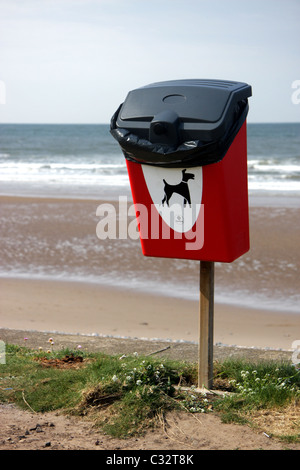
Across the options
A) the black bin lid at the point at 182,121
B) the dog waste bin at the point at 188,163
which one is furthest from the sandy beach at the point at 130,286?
the black bin lid at the point at 182,121

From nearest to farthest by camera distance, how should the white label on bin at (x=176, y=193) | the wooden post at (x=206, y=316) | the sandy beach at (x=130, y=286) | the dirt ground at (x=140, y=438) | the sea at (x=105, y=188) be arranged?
1. the dirt ground at (x=140, y=438)
2. the white label on bin at (x=176, y=193)
3. the wooden post at (x=206, y=316)
4. the sandy beach at (x=130, y=286)
5. the sea at (x=105, y=188)

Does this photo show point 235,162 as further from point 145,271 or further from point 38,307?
point 145,271

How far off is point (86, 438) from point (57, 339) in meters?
1.84

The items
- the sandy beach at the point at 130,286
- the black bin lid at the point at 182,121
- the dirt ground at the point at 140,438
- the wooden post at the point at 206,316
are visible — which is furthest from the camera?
the sandy beach at the point at 130,286

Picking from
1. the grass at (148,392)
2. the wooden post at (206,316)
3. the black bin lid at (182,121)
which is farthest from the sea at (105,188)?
the black bin lid at (182,121)

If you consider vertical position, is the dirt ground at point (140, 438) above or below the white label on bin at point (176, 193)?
below

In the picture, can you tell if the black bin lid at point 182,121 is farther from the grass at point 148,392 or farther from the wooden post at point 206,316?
the grass at point 148,392

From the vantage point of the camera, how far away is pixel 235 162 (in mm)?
3322

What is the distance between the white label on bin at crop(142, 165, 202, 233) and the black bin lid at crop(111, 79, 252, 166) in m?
0.07

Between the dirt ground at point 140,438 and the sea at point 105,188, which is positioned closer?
the dirt ground at point 140,438

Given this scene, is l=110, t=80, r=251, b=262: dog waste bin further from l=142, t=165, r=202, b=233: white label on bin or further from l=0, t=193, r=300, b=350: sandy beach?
l=0, t=193, r=300, b=350: sandy beach

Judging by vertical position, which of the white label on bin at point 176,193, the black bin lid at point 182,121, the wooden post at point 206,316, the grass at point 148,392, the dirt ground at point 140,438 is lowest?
the dirt ground at point 140,438

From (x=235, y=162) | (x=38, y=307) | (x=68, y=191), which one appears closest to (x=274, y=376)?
(x=235, y=162)

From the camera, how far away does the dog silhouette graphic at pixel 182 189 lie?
323 cm
